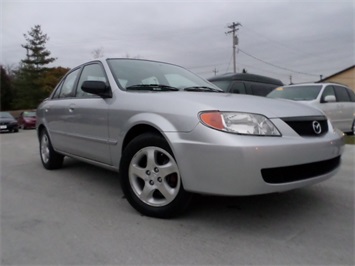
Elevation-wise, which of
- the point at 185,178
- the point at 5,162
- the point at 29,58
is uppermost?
the point at 29,58

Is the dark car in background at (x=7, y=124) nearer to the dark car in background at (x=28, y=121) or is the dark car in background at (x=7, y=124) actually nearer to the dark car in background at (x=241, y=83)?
the dark car in background at (x=28, y=121)

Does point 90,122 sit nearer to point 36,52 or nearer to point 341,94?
point 341,94

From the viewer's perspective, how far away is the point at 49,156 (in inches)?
187

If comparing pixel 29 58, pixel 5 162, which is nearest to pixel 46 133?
pixel 5 162

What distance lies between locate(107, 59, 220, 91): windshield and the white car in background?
420cm

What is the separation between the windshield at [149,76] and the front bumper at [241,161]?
3.28 ft

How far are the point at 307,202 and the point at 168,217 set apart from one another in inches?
53.9

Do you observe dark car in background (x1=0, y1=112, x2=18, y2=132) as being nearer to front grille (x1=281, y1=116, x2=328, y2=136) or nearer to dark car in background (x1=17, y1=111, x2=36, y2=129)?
dark car in background (x1=17, y1=111, x2=36, y2=129)

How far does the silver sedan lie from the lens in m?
2.23

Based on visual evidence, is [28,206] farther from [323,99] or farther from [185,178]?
[323,99]

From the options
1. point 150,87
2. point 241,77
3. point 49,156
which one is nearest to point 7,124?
point 241,77

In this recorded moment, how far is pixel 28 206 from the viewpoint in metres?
3.09

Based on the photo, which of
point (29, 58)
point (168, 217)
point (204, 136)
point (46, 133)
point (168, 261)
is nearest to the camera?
point (168, 261)

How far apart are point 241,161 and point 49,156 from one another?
3489 mm
